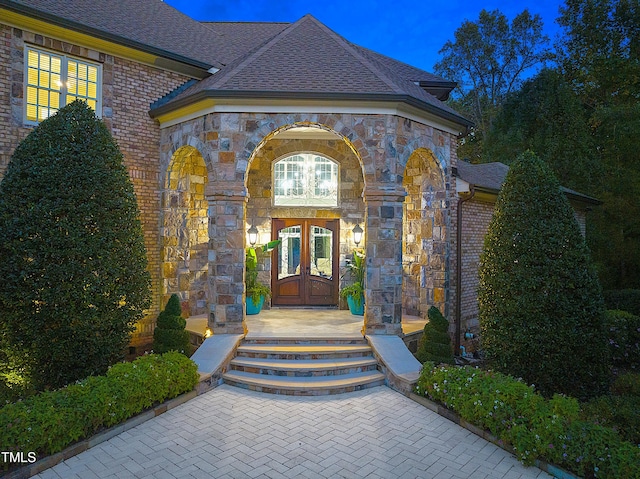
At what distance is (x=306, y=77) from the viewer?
898cm

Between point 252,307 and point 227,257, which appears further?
point 252,307

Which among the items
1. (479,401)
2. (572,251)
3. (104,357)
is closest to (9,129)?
(104,357)

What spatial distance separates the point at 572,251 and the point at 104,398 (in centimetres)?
704

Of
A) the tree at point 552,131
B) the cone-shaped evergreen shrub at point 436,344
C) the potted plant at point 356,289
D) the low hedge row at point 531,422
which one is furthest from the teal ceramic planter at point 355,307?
the tree at point 552,131

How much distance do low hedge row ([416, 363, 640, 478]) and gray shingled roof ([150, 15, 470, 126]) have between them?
529 centimetres

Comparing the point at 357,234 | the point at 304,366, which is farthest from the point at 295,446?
the point at 357,234

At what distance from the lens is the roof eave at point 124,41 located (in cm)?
784

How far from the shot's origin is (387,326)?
28.5 ft

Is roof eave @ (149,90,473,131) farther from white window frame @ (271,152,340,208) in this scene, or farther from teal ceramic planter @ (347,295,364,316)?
teal ceramic planter @ (347,295,364,316)

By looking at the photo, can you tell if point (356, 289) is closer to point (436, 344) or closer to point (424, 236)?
point (424, 236)

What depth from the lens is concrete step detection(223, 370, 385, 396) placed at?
23.2ft

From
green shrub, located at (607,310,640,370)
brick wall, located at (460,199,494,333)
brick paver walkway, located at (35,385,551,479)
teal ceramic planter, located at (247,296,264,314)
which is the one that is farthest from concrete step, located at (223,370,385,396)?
green shrub, located at (607,310,640,370)

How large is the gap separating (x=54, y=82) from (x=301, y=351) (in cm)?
716

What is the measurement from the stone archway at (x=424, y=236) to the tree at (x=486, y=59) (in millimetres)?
17866
